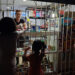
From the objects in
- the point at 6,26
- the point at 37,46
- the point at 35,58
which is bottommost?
the point at 35,58

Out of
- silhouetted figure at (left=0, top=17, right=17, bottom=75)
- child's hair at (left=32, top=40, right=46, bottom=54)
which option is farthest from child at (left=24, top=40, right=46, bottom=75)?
silhouetted figure at (left=0, top=17, right=17, bottom=75)

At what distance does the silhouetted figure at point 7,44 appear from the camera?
108cm

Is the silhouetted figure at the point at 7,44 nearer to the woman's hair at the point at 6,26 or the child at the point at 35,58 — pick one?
the woman's hair at the point at 6,26

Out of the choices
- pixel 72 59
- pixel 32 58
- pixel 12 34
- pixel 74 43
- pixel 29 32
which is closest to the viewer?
pixel 12 34

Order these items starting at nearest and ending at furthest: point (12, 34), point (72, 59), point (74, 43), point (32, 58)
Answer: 1. point (12, 34)
2. point (32, 58)
3. point (74, 43)
4. point (72, 59)

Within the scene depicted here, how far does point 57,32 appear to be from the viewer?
212 cm

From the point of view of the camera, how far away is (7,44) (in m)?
1.09

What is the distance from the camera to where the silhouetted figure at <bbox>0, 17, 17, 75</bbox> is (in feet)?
3.55

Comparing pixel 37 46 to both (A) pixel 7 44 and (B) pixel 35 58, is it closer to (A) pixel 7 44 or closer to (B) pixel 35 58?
(B) pixel 35 58

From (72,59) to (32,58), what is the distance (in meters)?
1.18

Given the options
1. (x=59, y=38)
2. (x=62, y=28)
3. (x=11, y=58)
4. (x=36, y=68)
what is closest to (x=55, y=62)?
(x=59, y=38)

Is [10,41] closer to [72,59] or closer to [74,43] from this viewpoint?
[74,43]

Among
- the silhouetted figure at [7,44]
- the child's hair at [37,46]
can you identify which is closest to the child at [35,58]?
the child's hair at [37,46]

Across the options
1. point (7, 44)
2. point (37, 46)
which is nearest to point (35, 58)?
point (37, 46)
